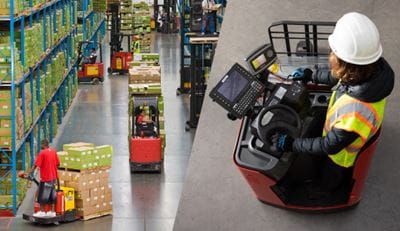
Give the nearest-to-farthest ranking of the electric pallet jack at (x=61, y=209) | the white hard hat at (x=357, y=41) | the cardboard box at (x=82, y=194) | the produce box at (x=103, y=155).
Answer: the white hard hat at (x=357, y=41) → the electric pallet jack at (x=61, y=209) → the cardboard box at (x=82, y=194) → the produce box at (x=103, y=155)

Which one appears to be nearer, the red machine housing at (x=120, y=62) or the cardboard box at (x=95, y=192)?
the cardboard box at (x=95, y=192)

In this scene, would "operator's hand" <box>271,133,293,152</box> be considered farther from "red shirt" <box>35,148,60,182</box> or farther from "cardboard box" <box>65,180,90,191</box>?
"cardboard box" <box>65,180,90,191</box>

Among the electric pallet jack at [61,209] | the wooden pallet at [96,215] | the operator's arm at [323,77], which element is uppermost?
the operator's arm at [323,77]

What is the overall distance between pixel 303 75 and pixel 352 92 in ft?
2.58

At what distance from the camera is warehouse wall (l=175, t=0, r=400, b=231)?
575cm

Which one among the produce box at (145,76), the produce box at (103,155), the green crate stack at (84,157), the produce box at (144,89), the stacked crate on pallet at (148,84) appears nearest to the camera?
the green crate stack at (84,157)

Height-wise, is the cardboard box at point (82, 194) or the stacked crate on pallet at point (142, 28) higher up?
the stacked crate on pallet at point (142, 28)

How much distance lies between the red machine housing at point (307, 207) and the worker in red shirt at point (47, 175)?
989 cm

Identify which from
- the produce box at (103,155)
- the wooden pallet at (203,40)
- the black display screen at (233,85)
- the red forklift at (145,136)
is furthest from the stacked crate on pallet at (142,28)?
the black display screen at (233,85)

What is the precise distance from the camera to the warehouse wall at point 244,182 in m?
5.75

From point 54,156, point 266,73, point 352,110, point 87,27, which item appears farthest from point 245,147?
point 87,27

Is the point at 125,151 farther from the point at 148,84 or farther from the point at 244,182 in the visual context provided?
the point at 244,182

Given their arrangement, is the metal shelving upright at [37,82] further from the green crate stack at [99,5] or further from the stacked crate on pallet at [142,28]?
the green crate stack at [99,5]

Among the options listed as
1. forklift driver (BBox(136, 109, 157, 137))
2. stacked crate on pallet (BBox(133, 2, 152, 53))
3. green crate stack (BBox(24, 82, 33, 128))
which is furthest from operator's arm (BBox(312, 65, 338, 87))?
stacked crate on pallet (BBox(133, 2, 152, 53))
